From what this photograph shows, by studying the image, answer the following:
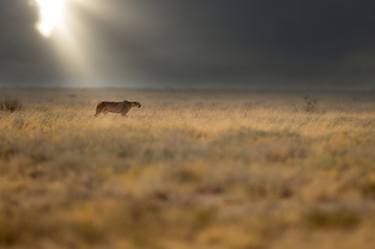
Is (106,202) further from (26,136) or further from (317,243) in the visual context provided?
(26,136)

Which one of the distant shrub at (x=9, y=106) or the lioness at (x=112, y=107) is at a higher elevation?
the lioness at (x=112, y=107)

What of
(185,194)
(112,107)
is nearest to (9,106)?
(112,107)

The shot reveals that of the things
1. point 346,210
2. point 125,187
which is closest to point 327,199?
point 346,210

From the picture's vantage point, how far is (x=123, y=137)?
57.4 ft

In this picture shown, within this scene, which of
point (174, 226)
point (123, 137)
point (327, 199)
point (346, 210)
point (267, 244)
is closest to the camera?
point (267, 244)

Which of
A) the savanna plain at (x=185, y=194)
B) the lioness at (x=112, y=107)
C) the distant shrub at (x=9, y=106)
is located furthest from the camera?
the distant shrub at (x=9, y=106)

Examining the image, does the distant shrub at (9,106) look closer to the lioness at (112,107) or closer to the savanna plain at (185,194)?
the lioness at (112,107)

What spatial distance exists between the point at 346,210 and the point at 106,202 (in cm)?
411

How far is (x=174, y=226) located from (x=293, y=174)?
417 centimetres

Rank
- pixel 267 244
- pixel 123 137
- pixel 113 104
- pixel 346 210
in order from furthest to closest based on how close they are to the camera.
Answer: pixel 113 104 < pixel 123 137 < pixel 346 210 < pixel 267 244

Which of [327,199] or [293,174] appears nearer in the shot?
[327,199]

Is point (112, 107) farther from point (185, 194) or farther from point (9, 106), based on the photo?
point (185, 194)

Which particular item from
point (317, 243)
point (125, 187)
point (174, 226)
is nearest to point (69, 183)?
point (125, 187)

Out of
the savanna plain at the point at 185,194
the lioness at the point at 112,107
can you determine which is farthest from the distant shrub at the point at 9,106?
the savanna plain at the point at 185,194
